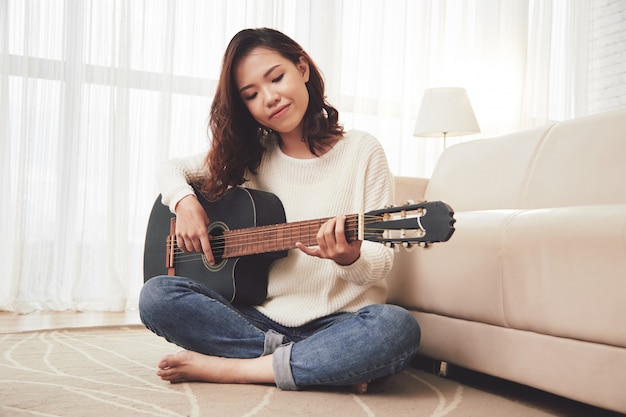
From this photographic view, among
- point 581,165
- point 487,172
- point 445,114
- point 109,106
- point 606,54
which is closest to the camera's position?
point 581,165

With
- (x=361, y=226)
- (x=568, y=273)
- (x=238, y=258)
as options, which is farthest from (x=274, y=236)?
(x=568, y=273)

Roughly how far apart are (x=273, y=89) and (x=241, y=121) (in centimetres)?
17

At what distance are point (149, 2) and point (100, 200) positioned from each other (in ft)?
3.21

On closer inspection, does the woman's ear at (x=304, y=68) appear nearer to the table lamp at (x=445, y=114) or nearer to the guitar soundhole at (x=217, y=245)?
the guitar soundhole at (x=217, y=245)

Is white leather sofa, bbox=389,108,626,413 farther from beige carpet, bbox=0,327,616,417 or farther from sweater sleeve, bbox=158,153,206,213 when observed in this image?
sweater sleeve, bbox=158,153,206,213

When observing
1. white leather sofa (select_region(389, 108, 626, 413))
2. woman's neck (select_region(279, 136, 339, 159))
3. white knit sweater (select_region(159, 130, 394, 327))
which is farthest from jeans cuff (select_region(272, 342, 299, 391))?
woman's neck (select_region(279, 136, 339, 159))

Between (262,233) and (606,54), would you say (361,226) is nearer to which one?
(262,233)

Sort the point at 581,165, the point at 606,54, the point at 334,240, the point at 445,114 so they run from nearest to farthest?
1. the point at 334,240
2. the point at 581,165
3. the point at 445,114
4. the point at 606,54

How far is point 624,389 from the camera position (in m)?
1.13

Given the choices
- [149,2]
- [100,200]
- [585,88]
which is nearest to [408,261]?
[100,200]

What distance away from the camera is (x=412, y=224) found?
3.74 ft

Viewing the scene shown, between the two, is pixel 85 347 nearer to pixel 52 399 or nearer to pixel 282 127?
pixel 52 399

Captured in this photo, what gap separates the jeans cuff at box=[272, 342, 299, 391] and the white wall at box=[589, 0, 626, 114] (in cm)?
382

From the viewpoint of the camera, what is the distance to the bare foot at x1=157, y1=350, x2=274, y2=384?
1432mm
